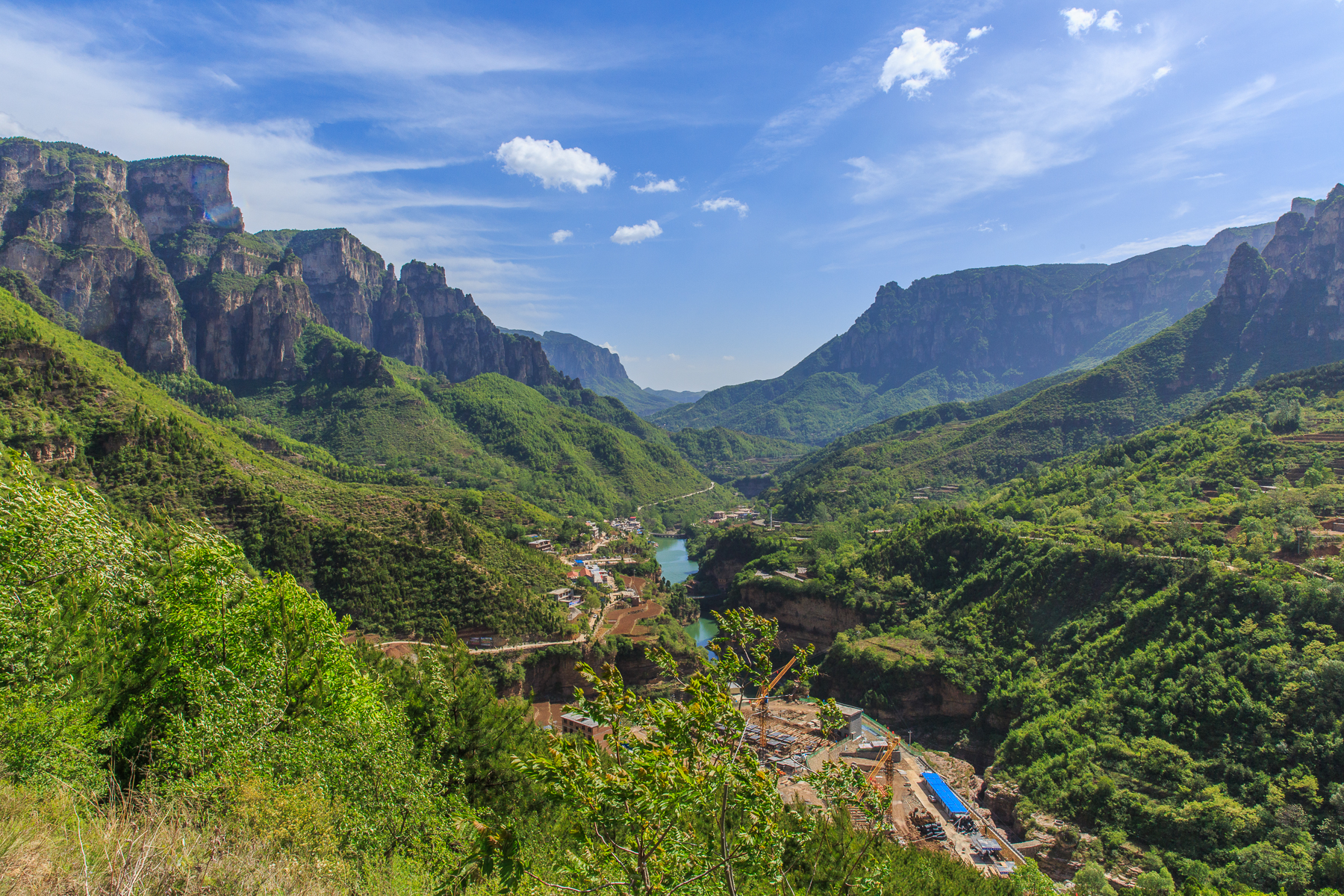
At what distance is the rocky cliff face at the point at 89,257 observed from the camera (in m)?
108

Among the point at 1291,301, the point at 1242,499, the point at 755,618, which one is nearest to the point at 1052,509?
the point at 1242,499

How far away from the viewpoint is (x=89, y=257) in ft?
365

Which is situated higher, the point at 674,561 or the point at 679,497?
the point at 679,497

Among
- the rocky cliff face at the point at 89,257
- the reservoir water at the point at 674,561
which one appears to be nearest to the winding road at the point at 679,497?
the reservoir water at the point at 674,561

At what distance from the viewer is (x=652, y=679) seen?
49.1 meters

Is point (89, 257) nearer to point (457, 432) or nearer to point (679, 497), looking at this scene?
point (457, 432)

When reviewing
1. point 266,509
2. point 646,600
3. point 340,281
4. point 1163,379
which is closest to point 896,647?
point 646,600

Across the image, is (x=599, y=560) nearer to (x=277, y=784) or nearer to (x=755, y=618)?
(x=277, y=784)

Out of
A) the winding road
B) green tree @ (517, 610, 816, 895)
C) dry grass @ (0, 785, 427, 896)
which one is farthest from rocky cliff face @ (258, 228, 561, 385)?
green tree @ (517, 610, 816, 895)

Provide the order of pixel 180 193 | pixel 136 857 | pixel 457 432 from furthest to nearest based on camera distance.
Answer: pixel 180 193, pixel 457 432, pixel 136 857

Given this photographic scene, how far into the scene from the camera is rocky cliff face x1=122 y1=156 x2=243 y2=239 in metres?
147

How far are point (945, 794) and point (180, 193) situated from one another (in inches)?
7536

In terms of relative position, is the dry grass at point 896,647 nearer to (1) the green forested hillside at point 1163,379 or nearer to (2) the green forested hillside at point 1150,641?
(2) the green forested hillside at point 1150,641

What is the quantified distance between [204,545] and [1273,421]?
3441 inches
